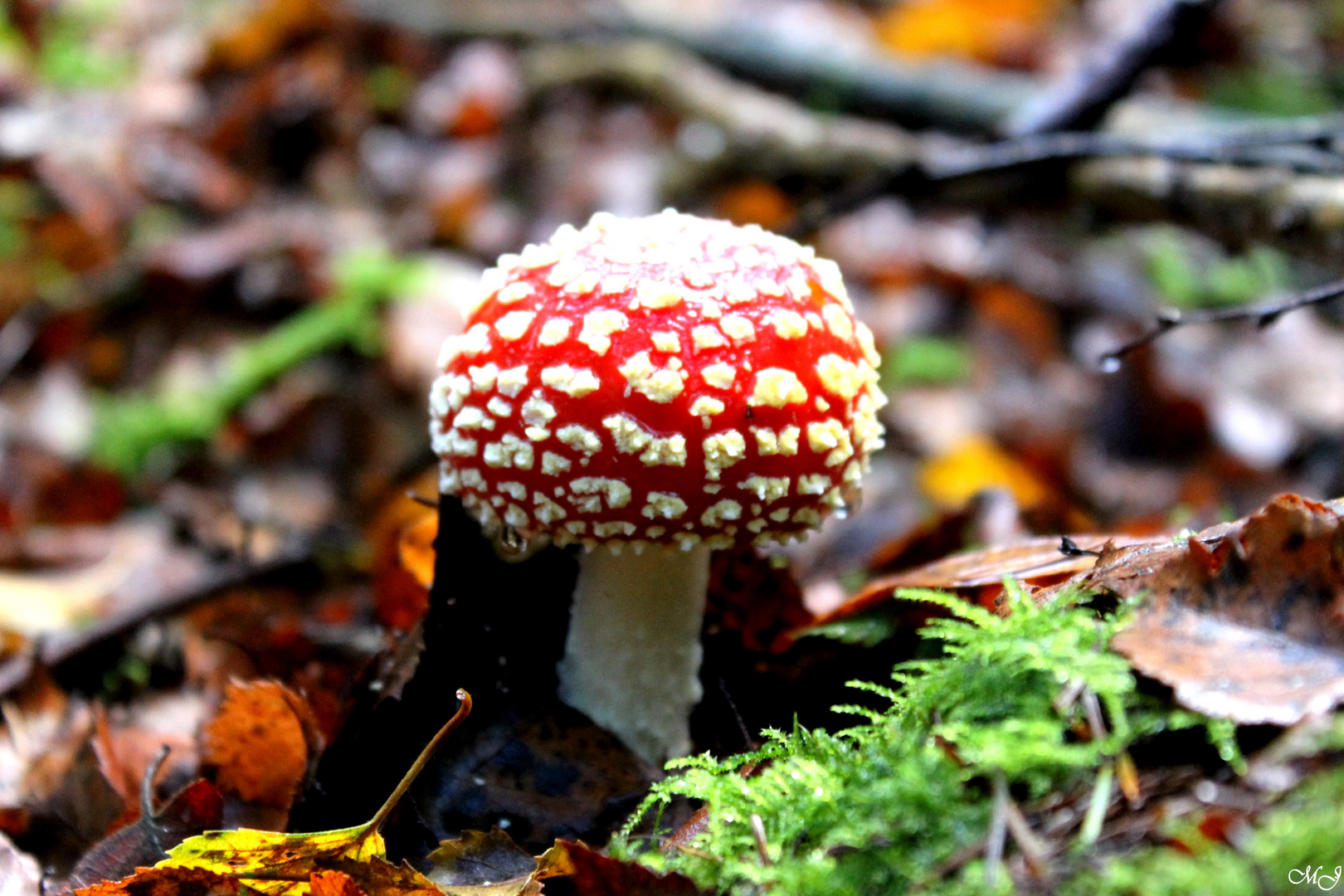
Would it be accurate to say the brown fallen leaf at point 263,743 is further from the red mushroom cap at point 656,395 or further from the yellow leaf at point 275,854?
the red mushroom cap at point 656,395

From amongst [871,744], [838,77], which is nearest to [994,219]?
[838,77]

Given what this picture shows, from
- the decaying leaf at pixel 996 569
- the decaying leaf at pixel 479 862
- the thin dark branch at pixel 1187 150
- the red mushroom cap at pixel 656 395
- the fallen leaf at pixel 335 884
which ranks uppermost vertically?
the thin dark branch at pixel 1187 150

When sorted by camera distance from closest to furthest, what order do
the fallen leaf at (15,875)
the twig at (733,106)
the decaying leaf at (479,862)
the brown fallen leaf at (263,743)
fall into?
the decaying leaf at (479,862), the fallen leaf at (15,875), the brown fallen leaf at (263,743), the twig at (733,106)

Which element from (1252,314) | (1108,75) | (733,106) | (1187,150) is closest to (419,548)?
(1252,314)

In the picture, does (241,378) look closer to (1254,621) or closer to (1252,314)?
(1252,314)

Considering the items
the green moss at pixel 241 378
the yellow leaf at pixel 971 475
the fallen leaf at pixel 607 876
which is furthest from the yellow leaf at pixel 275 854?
the green moss at pixel 241 378

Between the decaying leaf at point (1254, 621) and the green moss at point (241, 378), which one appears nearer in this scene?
the decaying leaf at point (1254, 621)

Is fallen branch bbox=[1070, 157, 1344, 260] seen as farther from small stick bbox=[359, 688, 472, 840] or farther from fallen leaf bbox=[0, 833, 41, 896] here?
fallen leaf bbox=[0, 833, 41, 896]
